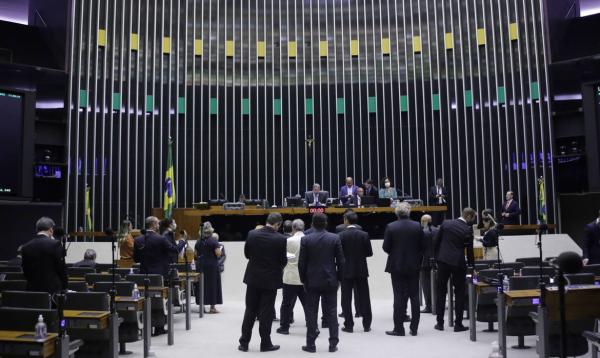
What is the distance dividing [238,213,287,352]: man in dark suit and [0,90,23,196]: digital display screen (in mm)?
8946

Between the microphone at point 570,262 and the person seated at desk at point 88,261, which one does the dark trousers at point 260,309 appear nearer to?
the person seated at desk at point 88,261

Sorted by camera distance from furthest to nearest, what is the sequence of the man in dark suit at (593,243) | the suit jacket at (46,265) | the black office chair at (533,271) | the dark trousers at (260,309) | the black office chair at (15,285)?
the man in dark suit at (593,243) → the black office chair at (533,271) → the dark trousers at (260,309) → the black office chair at (15,285) → the suit jacket at (46,265)

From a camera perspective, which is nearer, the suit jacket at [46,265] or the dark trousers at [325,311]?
the suit jacket at [46,265]

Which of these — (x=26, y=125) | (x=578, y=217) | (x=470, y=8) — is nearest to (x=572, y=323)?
(x=578, y=217)

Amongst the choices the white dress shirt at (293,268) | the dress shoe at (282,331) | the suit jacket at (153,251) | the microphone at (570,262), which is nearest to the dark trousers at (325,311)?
the white dress shirt at (293,268)

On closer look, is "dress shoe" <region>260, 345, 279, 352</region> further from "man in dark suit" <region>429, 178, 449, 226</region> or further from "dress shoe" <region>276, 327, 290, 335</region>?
"man in dark suit" <region>429, 178, 449, 226</region>

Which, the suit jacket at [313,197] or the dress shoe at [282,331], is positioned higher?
the suit jacket at [313,197]

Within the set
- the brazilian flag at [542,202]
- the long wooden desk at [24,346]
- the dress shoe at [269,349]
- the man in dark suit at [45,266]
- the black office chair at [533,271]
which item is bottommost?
the dress shoe at [269,349]

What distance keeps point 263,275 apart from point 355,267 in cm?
152

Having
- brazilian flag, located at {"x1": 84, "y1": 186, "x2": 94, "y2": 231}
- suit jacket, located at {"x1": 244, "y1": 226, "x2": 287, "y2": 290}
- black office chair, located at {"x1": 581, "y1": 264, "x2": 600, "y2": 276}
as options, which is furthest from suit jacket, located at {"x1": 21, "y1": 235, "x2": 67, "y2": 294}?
brazilian flag, located at {"x1": 84, "y1": 186, "x2": 94, "y2": 231}

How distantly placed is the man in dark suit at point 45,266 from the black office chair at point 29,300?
60 cm

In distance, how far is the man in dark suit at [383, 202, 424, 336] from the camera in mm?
6656

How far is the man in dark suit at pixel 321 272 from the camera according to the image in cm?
590

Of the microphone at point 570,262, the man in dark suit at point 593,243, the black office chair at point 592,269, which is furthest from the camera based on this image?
the man in dark suit at point 593,243
